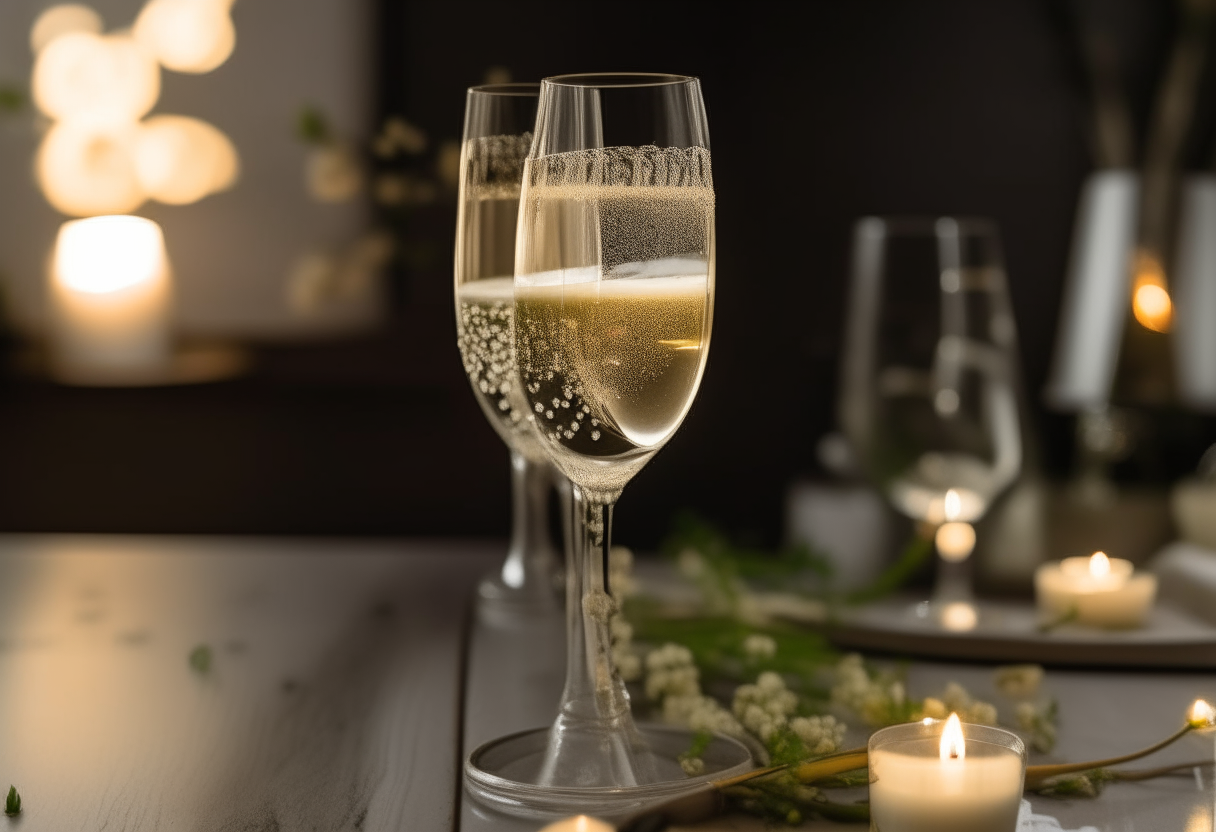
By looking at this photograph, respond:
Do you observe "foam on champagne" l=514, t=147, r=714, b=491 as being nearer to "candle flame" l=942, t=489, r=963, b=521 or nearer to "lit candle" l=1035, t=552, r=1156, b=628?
"lit candle" l=1035, t=552, r=1156, b=628

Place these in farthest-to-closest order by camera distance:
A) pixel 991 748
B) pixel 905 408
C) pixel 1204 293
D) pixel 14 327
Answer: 1. pixel 14 327
2. pixel 1204 293
3. pixel 905 408
4. pixel 991 748

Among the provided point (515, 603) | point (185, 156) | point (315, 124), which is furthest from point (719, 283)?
point (515, 603)

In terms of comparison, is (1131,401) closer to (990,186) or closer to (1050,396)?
(1050,396)

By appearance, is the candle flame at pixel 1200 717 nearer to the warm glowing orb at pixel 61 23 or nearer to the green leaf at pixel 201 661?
the green leaf at pixel 201 661

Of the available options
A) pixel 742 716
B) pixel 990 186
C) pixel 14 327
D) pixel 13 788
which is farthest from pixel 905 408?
pixel 14 327

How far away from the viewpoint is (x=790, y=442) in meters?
2.29

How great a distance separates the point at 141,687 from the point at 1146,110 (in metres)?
1.83

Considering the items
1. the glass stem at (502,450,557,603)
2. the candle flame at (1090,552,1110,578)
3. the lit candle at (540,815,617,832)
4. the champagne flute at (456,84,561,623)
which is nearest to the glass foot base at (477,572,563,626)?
the glass stem at (502,450,557,603)

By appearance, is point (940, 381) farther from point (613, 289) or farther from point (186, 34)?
point (186, 34)

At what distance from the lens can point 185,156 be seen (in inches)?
86.2

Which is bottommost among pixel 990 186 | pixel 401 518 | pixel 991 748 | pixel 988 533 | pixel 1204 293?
pixel 401 518

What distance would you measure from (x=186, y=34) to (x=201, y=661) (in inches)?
55.0

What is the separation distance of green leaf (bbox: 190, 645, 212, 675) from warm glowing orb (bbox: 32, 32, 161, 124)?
4.41ft

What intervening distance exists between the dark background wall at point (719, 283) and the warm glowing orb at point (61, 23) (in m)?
0.44
